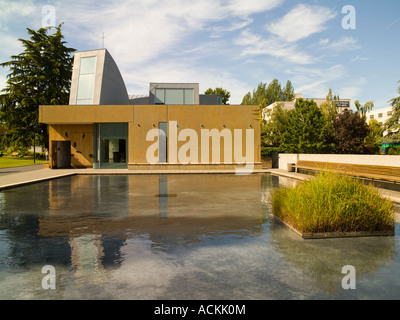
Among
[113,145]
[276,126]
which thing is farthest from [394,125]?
[113,145]

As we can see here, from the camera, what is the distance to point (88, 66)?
3228cm

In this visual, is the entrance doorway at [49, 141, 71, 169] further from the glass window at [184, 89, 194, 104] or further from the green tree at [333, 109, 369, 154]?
the green tree at [333, 109, 369, 154]

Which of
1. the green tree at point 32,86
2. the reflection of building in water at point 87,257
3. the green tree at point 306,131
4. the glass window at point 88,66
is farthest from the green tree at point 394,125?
the green tree at point 32,86

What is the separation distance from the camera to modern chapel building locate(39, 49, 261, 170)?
28.3 metres

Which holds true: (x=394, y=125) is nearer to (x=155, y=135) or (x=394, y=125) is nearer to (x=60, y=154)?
(x=155, y=135)

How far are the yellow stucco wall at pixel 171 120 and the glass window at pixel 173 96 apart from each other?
6530 mm

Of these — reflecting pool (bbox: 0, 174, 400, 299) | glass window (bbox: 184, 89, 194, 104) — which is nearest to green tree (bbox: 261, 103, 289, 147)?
glass window (bbox: 184, 89, 194, 104)

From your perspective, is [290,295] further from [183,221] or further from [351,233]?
[183,221]

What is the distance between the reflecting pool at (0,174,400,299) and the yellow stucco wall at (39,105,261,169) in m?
19.0

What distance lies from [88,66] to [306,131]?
27388mm

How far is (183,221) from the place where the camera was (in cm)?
808

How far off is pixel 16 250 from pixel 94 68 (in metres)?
29.6

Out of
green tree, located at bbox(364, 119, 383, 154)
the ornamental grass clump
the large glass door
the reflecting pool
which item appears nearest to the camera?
the reflecting pool

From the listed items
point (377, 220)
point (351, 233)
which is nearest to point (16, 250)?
point (351, 233)
